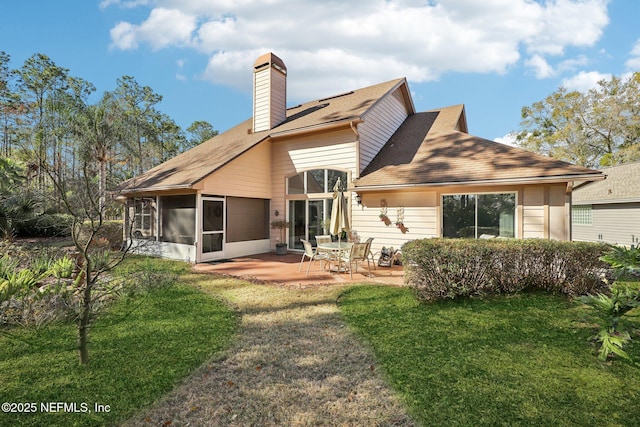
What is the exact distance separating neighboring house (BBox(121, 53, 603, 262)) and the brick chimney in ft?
0.16

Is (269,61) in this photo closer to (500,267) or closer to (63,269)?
(63,269)

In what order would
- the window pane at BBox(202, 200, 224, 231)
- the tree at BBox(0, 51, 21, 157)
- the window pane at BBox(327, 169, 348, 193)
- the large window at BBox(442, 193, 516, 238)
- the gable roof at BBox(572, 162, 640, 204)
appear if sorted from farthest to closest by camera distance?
the tree at BBox(0, 51, 21, 157)
the gable roof at BBox(572, 162, 640, 204)
the window pane at BBox(327, 169, 348, 193)
the window pane at BBox(202, 200, 224, 231)
the large window at BBox(442, 193, 516, 238)

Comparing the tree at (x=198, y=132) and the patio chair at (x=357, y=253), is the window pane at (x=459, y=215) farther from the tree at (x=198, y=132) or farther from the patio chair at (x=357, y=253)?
the tree at (x=198, y=132)

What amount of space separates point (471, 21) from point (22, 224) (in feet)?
72.9

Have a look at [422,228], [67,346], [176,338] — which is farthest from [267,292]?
[422,228]

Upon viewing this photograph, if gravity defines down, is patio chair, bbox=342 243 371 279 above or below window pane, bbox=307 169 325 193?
below

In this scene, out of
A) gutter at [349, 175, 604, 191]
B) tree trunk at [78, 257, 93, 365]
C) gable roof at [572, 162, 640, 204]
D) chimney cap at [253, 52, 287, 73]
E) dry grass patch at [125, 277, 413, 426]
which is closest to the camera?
dry grass patch at [125, 277, 413, 426]

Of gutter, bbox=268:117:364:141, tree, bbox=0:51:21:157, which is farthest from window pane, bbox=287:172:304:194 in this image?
tree, bbox=0:51:21:157

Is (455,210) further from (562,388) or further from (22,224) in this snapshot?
(22,224)

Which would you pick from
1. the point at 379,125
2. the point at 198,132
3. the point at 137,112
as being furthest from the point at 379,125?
the point at 198,132

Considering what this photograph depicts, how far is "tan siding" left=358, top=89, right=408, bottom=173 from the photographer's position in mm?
11164

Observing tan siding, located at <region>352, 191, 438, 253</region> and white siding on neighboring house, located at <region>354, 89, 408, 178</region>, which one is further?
white siding on neighboring house, located at <region>354, 89, 408, 178</region>

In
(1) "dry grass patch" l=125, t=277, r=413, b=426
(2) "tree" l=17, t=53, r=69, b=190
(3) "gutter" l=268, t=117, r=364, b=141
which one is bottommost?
(1) "dry grass patch" l=125, t=277, r=413, b=426

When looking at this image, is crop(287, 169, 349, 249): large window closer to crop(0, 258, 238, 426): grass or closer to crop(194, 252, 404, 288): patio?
crop(194, 252, 404, 288): patio
